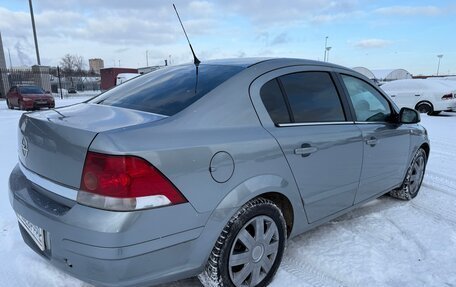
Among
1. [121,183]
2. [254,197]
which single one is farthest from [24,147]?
[254,197]

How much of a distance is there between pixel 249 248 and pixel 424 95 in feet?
46.7

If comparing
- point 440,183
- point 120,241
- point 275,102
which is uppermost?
point 275,102

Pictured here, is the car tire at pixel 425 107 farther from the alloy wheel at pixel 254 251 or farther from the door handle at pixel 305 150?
the alloy wheel at pixel 254 251

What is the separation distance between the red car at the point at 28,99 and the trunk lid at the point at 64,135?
16168mm

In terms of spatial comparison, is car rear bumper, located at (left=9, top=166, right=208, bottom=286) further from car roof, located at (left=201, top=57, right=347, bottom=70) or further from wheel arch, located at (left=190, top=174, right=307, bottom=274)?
car roof, located at (left=201, top=57, right=347, bottom=70)

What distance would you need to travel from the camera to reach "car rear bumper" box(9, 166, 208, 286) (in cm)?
177

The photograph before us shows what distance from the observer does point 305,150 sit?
2588mm

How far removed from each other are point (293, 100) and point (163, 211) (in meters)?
1.37

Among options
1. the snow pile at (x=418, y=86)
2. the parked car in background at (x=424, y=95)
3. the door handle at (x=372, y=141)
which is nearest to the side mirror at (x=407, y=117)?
the door handle at (x=372, y=141)

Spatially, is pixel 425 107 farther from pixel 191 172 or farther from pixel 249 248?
pixel 191 172

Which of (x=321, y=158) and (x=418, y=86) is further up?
(x=321, y=158)

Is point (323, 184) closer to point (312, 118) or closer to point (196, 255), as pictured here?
point (312, 118)

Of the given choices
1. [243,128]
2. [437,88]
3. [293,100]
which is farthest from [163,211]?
[437,88]

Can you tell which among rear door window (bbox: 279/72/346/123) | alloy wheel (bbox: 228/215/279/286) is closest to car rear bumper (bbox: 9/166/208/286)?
alloy wheel (bbox: 228/215/279/286)
